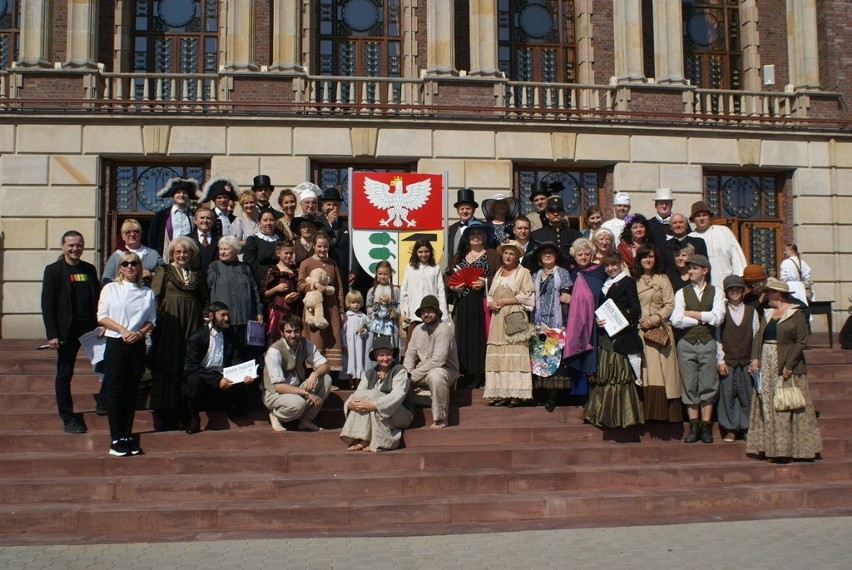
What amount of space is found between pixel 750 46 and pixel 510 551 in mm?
→ 17303

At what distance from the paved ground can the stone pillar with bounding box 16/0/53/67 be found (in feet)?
45.2

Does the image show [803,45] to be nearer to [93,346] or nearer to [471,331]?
[471,331]

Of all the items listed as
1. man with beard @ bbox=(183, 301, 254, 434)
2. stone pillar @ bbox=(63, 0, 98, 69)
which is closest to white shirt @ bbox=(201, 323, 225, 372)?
man with beard @ bbox=(183, 301, 254, 434)

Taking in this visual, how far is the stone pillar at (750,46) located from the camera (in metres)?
20.5

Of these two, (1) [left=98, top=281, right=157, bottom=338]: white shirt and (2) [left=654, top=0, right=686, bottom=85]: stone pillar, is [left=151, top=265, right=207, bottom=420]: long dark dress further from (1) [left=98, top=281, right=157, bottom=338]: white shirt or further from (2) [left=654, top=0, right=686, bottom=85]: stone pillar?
(2) [left=654, top=0, right=686, bottom=85]: stone pillar

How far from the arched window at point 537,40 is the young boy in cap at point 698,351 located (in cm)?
1139

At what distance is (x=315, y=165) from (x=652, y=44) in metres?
8.58

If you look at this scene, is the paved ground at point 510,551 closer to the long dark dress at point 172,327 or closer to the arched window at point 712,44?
the long dark dress at point 172,327

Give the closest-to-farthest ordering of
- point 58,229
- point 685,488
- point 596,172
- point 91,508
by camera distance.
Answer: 1. point 91,508
2. point 685,488
3. point 58,229
4. point 596,172

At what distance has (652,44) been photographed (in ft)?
66.7

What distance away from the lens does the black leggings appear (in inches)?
341

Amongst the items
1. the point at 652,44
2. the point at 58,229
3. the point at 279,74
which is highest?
the point at 652,44

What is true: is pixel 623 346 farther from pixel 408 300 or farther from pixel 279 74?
pixel 279 74

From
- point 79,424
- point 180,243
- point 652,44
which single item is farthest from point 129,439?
point 652,44
